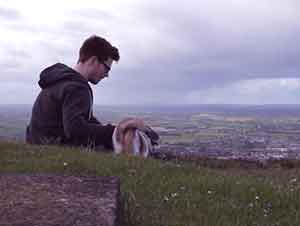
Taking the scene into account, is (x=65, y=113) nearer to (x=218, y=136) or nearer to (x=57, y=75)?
(x=57, y=75)

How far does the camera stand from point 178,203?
5812 millimetres

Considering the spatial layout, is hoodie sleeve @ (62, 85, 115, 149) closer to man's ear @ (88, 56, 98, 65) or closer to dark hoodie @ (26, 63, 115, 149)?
dark hoodie @ (26, 63, 115, 149)

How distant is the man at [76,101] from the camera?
8211mm

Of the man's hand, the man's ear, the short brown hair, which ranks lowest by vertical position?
the man's hand

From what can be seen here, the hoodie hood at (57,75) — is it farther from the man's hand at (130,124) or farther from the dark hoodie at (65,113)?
the man's hand at (130,124)

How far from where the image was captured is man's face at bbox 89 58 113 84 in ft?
28.2

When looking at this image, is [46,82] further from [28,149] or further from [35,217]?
[35,217]

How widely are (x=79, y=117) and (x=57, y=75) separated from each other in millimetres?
834

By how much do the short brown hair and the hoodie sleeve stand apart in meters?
0.52

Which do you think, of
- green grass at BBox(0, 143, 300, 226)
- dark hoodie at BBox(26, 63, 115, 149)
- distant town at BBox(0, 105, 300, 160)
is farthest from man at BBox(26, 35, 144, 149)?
distant town at BBox(0, 105, 300, 160)

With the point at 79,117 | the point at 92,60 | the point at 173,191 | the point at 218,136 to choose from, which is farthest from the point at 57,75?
the point at 218,136

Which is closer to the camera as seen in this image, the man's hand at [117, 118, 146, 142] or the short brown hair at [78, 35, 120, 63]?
the man's hand at [117, 118, 146, 142]

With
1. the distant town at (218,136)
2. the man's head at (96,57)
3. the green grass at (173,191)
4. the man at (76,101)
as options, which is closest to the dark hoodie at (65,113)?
the man at (76,101)

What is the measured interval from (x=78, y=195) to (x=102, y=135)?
4520mm
